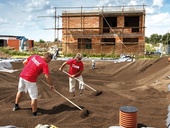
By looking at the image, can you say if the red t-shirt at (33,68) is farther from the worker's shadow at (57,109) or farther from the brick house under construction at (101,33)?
the brick house under construction at (101,33)

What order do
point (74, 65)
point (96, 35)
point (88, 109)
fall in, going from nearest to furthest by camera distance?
point (88, 109)
point (74, 65)
point (96, 35)

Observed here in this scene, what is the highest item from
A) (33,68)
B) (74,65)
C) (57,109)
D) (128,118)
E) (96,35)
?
(96,35)

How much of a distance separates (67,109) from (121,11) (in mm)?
26053

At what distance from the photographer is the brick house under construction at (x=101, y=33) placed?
3130 cm

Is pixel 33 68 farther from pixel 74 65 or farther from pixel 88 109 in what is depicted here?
pixel 74 65

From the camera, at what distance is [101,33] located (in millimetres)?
32094

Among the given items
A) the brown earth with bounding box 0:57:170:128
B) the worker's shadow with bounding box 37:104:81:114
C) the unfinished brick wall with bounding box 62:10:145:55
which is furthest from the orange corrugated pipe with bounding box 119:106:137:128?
the unfinished brick wall with bounding box 62:10:145:55

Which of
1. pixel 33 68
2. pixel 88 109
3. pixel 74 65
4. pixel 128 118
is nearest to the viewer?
pixel 128 118

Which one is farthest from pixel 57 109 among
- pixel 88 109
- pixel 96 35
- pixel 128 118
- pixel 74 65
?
pixel 96 35

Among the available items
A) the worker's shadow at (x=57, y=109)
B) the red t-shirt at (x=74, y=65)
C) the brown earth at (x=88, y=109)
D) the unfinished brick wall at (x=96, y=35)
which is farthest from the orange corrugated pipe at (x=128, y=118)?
the unfinished brick wall at (x=96, y=35)

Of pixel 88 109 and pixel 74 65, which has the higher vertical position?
pixel 74 65

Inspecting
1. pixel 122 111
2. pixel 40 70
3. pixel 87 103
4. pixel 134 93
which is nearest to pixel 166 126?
pixel 122 111

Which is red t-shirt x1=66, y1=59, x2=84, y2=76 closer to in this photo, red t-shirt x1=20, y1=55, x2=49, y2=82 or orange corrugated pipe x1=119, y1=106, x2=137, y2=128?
red t-shirt x1=20, y1=55, x2=49, y2=82

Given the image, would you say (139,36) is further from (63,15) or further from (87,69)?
(87,69)
